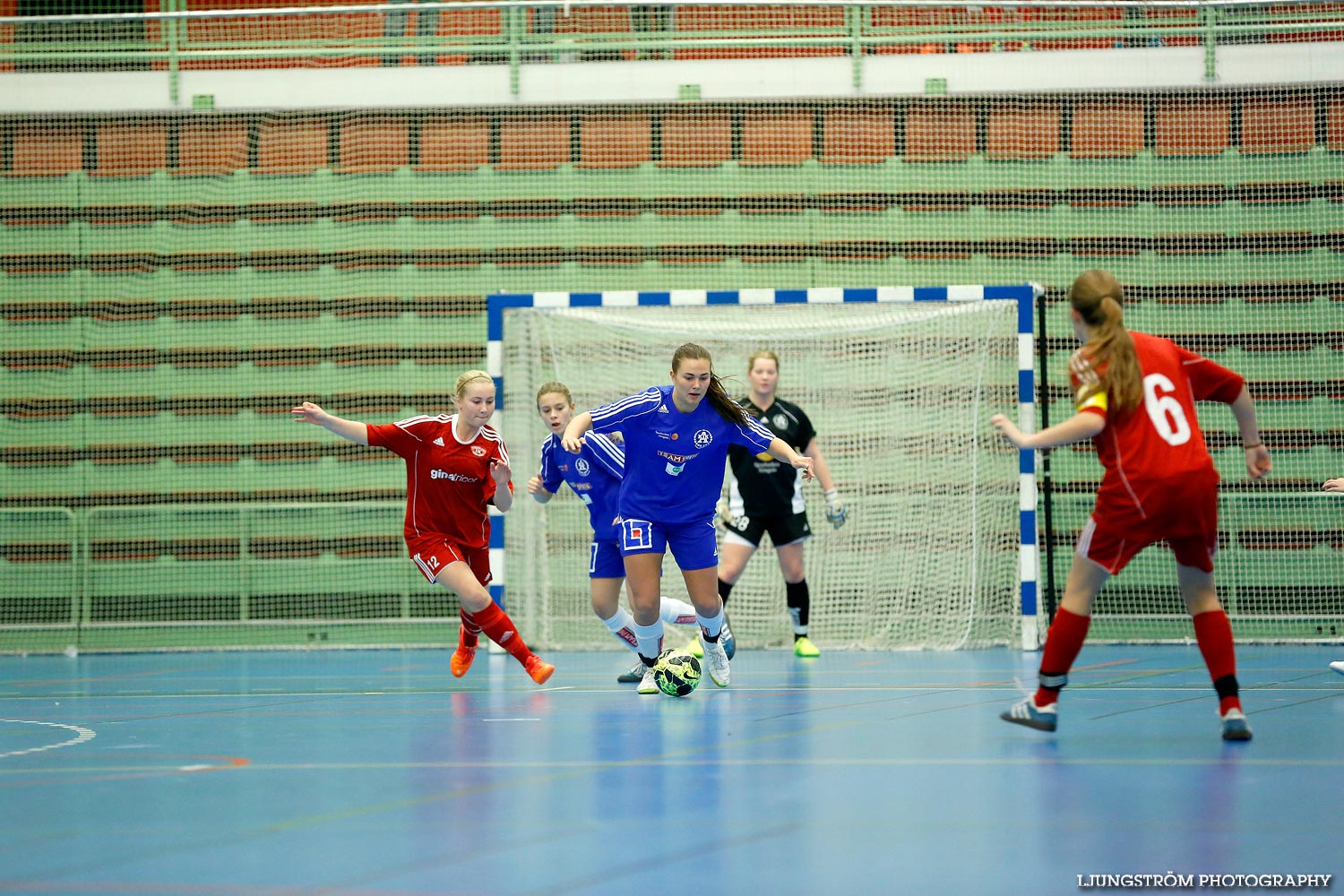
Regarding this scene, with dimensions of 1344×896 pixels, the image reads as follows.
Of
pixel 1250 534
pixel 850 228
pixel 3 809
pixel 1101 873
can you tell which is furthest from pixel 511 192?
pixel 1101 873

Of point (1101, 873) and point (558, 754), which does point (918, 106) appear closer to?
point (558, 754)

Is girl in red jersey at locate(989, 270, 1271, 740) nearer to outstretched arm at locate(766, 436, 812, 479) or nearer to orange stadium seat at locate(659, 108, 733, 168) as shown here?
outstretched arm at locate(766, 436, 812, 479)

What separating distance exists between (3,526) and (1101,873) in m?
10.9

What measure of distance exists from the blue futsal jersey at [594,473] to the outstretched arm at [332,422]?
109 cm

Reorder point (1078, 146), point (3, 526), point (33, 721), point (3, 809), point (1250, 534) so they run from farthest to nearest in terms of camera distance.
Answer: point (1078, 146) → point (3, 526) → point (1250, 534) → point (33, 721) → point (3, 809)

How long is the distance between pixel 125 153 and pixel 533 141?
3.90 meters

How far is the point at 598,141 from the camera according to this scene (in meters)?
12.6

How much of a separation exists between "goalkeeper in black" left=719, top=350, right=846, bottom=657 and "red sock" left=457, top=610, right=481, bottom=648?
2009 mm

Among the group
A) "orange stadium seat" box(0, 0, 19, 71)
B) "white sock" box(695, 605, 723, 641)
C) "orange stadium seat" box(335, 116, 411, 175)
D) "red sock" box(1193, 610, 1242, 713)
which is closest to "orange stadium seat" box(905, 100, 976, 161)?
"orange stadium seat" box(335, 116, 411, 175)

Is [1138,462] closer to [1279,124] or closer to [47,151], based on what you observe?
[1279,124]

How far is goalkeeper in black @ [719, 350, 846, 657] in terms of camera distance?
912 cm

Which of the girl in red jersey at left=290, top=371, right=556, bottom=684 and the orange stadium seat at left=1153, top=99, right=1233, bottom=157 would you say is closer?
the girl in red jersey at left=290, top=371, right=556, bottom=684

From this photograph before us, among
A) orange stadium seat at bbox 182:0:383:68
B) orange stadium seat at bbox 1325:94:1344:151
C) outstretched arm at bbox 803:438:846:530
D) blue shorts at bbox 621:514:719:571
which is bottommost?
blue shorts at bbox 621:514:719:571

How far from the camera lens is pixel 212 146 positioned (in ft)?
41.7
